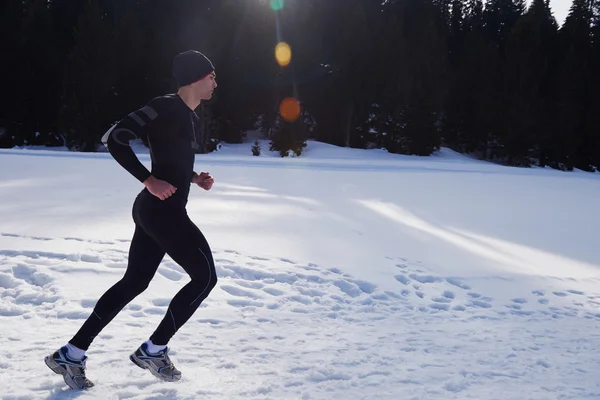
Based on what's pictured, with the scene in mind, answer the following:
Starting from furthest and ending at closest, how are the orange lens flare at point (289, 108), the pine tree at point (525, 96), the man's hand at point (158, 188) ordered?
the pine tree at point (525, 96) → the orange lens flare at point (289, 108) → the man's hand at point (158, 188)

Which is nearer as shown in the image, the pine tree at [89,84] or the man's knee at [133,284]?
the man's knee at [133,284]

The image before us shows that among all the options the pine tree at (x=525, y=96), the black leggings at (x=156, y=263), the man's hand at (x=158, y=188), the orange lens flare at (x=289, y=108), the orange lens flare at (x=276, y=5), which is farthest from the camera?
the orange lens flare at (x=276, y=5)

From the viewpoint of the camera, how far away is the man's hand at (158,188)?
2.73 meters

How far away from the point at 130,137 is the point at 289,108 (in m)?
31.2

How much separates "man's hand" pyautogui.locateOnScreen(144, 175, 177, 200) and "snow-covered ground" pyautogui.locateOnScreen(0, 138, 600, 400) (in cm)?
108

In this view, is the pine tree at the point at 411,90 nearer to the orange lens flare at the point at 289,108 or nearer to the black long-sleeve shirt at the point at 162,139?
the orange lens flare at the point at 289,108

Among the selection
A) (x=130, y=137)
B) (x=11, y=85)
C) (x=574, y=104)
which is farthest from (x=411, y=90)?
(x=130, y=137)

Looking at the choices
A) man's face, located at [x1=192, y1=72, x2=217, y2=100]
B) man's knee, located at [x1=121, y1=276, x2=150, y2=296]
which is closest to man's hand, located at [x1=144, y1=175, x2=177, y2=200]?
man's knee, located at [x1=121, y1=276, x2=150, y2=296]

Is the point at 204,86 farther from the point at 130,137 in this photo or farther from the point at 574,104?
the point at 574,104

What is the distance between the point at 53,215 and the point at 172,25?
2817 centimetres

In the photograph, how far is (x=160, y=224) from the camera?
112 inches

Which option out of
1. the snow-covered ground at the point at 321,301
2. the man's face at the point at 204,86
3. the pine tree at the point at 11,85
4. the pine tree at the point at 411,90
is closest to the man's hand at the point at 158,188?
the man's face at the point at 204,86

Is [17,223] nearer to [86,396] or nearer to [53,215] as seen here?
[53,215]

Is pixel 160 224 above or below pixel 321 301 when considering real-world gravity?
above
